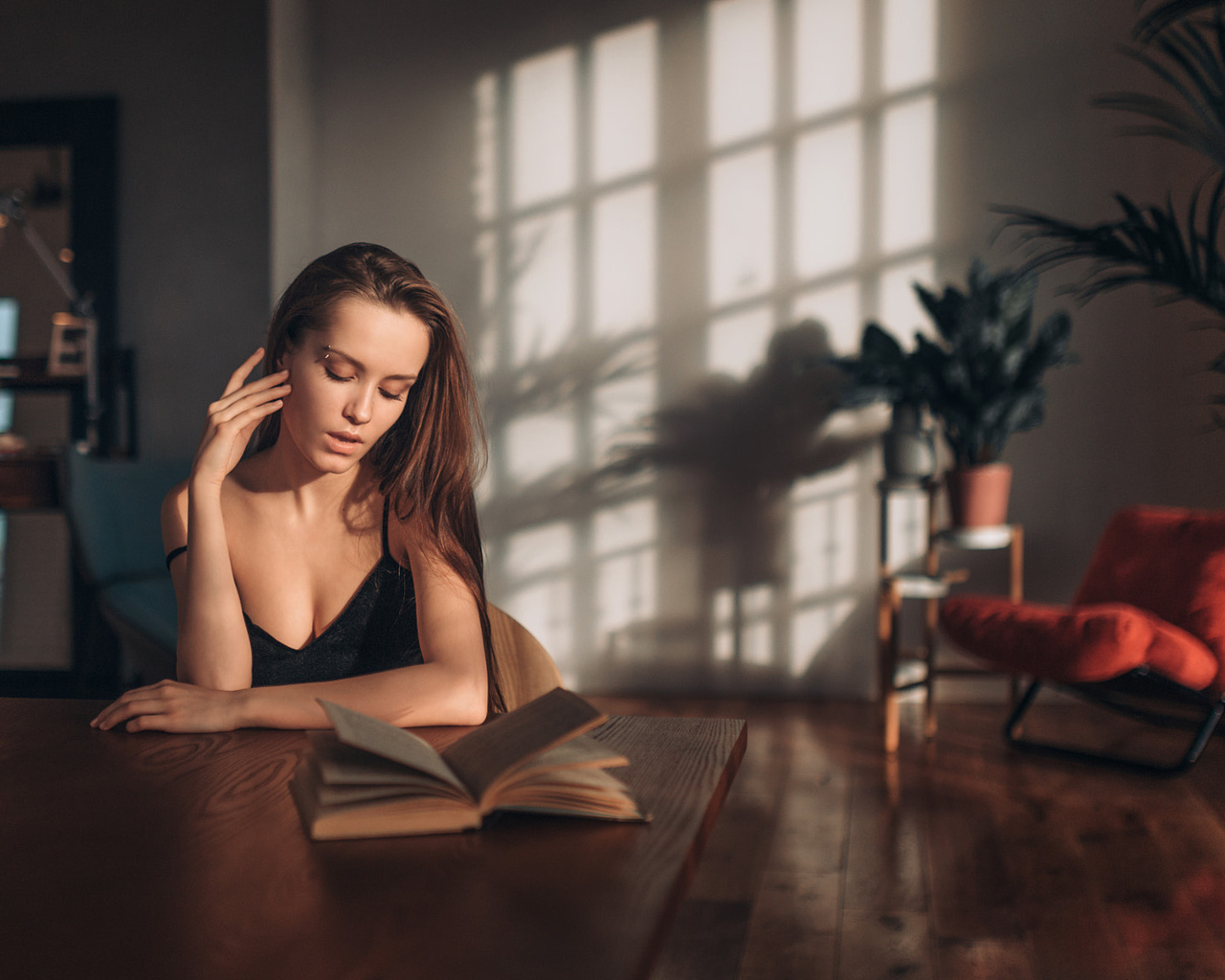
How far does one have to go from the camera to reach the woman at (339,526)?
1147 millimetres

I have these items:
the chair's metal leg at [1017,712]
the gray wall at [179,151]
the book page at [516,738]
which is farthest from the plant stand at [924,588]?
the gray wall at [179,151]

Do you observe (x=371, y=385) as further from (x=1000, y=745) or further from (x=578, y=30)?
(x=578, y=30)

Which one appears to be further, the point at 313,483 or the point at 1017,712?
the point at 1017,712

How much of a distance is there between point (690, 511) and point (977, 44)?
1993 mm

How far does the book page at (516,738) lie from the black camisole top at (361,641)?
53cm

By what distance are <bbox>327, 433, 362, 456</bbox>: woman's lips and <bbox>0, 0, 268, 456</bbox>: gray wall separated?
305cm

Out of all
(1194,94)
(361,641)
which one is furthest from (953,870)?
(1194,94)

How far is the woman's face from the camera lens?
123 centimetres

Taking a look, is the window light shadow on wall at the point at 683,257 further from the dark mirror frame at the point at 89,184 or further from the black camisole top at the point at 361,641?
the black camisole top at the point at 361,641

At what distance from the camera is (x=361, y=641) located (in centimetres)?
139

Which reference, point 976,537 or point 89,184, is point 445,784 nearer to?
point 976,537

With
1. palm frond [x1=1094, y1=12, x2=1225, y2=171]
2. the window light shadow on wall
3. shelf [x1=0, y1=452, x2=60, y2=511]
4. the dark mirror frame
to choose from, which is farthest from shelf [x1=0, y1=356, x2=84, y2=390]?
palm frond [x1=1094, y1=12, x2=1225, y2=171]

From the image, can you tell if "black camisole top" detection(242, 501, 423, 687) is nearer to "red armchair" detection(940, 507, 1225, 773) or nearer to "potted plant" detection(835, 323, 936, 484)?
"red armchair" detection(940, 507, 1225, 773)

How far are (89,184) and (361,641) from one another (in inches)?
135
